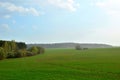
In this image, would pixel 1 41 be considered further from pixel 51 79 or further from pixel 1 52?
pixel 51 79

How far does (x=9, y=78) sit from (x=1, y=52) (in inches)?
2661

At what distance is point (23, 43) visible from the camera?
164 m

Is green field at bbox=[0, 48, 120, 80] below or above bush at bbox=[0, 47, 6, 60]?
below

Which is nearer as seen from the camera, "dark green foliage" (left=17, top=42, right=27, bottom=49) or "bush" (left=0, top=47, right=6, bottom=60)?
"bush" (left=0, top=47, right=6, bottom=60)

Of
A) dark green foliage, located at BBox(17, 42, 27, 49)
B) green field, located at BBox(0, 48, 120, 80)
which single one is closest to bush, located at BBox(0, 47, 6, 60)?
green field, located at BBox(0, 48, 120, 80)

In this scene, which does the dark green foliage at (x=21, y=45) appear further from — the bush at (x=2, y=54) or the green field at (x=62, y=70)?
the green field at (x=62, y=70)

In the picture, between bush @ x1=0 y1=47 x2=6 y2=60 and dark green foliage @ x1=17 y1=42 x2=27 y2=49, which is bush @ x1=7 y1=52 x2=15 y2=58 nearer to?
bush @ x1=0 y1=47 x2=6 y2=60

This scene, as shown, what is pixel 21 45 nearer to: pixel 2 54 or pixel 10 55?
pixel 10 55

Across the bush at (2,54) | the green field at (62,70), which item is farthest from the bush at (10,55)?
the green field at (62,70)

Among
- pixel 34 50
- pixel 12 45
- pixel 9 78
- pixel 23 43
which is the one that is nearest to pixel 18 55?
pixel 12 45

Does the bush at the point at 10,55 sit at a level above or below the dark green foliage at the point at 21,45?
below

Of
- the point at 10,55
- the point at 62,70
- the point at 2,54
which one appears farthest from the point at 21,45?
the point at 62,70

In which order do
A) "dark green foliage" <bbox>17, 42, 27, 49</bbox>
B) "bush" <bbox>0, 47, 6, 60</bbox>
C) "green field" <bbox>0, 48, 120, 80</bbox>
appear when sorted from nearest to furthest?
"green field" <bbox>0, 48, 120, 80</bbox>
"bush" <bbox>0, 47, 6, 60</bbox>
"dark green foliage" <bbox>17, 42, 27, 49</bbox>

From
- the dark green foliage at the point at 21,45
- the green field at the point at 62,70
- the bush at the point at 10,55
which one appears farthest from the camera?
the dark green foliage at the point at 21,45
